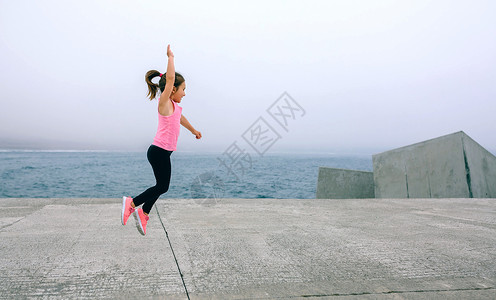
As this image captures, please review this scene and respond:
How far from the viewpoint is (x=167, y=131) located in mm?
3129

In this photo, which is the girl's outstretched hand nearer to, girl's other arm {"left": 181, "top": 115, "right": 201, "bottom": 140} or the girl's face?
girl's other arm {"left": 181, "top": 115, "right": 201, "bottom": 140}

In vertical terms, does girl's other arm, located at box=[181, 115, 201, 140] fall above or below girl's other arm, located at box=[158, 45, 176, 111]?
below

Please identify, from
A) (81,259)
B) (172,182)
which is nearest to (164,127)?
(81,259)

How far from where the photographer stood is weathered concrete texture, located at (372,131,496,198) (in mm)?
7637

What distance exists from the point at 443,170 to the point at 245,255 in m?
7.26

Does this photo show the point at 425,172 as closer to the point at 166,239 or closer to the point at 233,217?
the point at 233,217

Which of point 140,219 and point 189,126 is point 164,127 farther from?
point 140,219

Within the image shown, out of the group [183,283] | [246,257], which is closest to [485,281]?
[246,257]

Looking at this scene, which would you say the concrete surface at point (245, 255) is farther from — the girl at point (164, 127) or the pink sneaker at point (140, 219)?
the girl at point (164, 127)

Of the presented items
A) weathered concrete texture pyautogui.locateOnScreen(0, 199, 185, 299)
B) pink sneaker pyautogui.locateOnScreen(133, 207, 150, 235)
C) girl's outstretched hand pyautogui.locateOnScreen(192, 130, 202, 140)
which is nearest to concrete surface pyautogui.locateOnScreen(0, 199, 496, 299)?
weathered concrete texture pyautogui.locateOnScreen(0, 199, 185, 299)

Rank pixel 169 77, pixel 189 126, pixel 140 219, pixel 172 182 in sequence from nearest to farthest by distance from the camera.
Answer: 1. pixel 169 77
2. pixel 140 219
3. pixel 189 126
4. pixel 172 182

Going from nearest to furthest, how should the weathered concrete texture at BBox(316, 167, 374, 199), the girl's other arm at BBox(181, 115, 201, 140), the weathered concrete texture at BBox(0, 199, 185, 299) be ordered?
the weathered concrete texture at BBox(0, 199, 185, 299) → the girl's other arm at BBox(181, 115, 201, 140) → the weathered concrete texture at BBox(316, 167, 374, 199)

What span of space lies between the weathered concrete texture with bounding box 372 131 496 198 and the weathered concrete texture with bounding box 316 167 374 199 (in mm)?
1742

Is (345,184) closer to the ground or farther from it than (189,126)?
farther from it
